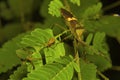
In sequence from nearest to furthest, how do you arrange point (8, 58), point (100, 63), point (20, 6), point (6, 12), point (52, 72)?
1. point (52, 72)
2. point (8, 58)
3. point (100, 63)
4. point (20, 6)
5. point (6, 12)

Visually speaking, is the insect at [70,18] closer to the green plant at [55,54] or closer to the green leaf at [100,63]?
the green plant at [55,54]

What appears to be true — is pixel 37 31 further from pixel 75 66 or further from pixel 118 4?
pixel 118 4

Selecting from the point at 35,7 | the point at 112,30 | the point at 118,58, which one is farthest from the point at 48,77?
the point at 35,7

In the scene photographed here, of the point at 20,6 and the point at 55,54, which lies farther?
the point at 20,6

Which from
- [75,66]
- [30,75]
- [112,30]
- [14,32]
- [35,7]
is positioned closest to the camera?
[30,75]

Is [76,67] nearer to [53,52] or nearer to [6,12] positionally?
[53,52]

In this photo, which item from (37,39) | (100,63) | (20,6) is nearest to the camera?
(37,39)

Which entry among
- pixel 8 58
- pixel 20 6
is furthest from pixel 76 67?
pixel 20 6

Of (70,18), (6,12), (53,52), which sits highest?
(6,12)
